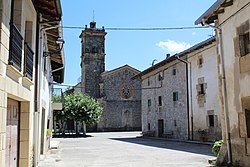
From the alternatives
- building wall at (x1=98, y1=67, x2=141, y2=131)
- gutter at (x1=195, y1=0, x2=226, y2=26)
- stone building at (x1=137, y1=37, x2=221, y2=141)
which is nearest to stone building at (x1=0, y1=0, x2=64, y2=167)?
gutter at (x1=195, y1=0, x2=226, y2=26)

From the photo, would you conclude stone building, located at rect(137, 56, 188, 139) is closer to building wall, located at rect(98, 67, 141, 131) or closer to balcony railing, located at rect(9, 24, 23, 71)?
building wall, located at rect(98, 67, 141, 131)

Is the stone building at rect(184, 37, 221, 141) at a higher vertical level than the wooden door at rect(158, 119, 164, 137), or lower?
higher

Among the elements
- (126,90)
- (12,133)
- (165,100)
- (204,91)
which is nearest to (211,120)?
(204,91)

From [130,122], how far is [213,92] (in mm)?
26420

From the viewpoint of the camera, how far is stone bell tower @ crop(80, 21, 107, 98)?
48.7m

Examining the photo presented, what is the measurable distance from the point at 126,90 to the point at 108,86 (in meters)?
2.90

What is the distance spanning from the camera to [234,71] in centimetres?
1009

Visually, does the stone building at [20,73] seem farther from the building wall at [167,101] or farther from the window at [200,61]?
the building wall at [167,101]

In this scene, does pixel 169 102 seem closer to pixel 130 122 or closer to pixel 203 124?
pixel 203 124

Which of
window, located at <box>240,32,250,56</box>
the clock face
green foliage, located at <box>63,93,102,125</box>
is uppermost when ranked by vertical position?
the clock face

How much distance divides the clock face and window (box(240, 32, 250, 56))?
38697 millimetres

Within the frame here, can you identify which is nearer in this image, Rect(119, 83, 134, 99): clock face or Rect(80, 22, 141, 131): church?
Rect(80, 22, 141, 131): church

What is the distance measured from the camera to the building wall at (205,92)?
890 inches

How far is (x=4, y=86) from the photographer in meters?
5.49
